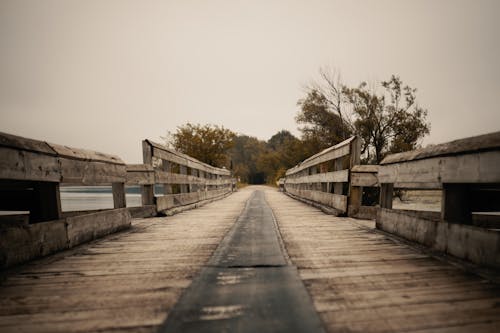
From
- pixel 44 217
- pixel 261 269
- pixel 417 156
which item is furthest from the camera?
pixel 417 156

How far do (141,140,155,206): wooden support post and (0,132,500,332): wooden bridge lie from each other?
1273 mm

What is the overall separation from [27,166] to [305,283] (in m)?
2.28

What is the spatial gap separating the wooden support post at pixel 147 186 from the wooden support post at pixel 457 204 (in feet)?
14.0

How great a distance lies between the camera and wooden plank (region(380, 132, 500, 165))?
63.3 inches

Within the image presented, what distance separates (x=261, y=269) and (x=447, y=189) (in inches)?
66.4

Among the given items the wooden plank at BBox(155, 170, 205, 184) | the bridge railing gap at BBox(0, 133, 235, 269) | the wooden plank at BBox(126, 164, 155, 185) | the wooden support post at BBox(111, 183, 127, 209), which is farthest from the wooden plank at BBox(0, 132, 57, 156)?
the wooden plank at BBox(155, 170, 205, 184)

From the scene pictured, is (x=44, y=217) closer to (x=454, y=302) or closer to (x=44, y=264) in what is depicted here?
(x=44, y=264)

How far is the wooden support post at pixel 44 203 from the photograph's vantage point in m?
2.16

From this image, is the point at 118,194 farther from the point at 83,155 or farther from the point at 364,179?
the point at 364,179

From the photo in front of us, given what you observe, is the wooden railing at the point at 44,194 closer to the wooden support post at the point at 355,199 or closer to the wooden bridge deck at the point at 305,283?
the wooden bridge deck at the point at 305,283

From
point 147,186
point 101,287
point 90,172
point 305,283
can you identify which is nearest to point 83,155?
point 90,172


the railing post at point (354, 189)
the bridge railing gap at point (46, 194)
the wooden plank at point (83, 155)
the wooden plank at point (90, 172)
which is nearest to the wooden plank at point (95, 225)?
the bridge railing gap at point (46, 194)

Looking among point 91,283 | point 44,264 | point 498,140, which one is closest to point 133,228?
point 44,264

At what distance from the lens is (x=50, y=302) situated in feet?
4.33
